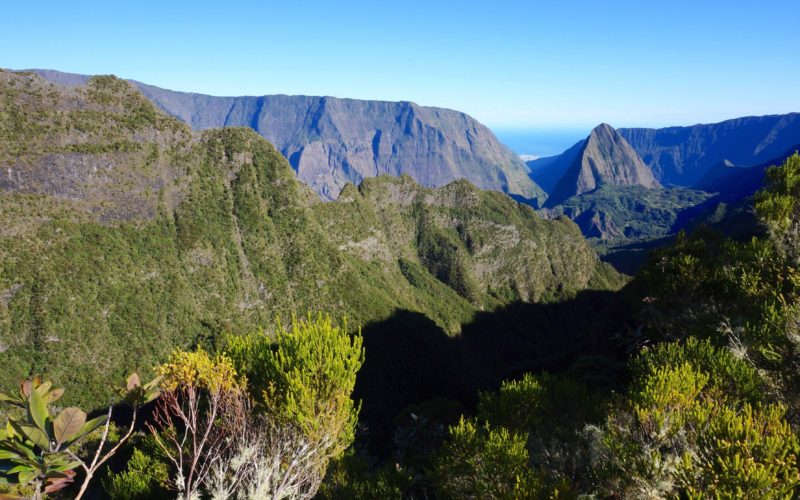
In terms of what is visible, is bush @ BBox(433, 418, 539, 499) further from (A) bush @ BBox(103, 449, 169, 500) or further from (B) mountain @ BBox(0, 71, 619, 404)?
(B) mountain @ BBox(0, 71, 619, 404)

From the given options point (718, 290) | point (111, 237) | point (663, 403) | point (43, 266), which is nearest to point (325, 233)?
point (111, 237)

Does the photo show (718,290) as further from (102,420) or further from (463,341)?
(463,341)

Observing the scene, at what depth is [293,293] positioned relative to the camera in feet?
472

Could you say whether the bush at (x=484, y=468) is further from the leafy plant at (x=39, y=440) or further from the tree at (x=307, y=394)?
the leafy plant at (x=39, y=440)

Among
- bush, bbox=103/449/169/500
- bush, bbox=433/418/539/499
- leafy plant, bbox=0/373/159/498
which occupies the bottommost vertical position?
bush, bbox=103/449/169/500

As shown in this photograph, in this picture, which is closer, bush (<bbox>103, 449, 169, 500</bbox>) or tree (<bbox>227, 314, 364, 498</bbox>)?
tree (<bbox>227, 314, 364, 498</bbox>)

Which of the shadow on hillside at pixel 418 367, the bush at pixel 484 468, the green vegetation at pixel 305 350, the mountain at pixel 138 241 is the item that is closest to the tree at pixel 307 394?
the green vegetation at pixel 305 350

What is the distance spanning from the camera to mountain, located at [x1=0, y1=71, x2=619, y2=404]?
105562 millimetres

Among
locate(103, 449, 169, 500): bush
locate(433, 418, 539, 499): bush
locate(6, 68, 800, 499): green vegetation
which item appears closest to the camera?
locate(6, 68, 800, 499): green vegetation

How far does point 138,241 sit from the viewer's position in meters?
131

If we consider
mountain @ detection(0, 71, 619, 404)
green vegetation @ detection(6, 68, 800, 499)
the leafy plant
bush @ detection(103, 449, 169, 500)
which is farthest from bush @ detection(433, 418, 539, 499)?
mountain @ detection(0, 71, 619, 404)

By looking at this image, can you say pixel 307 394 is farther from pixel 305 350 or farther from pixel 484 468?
pixel 484 468

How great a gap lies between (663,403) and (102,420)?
21.6 meters

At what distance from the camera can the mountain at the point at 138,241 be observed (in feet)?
346
